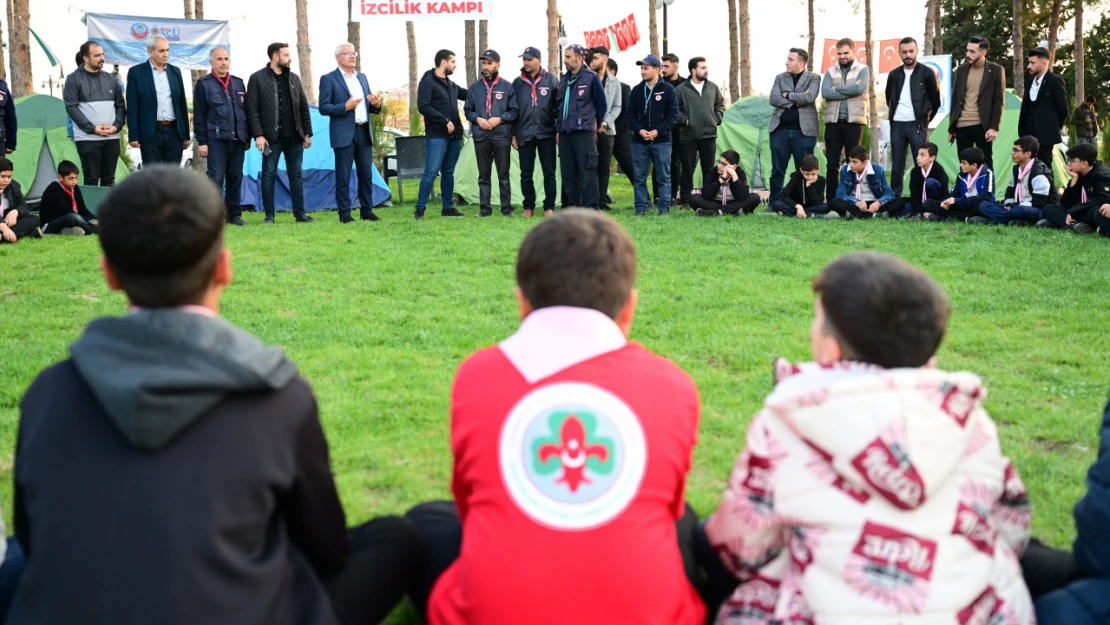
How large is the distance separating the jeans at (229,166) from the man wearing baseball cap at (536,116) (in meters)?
3.11

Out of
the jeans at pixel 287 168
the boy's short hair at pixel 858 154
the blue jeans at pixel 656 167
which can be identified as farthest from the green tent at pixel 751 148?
the jeans at pixel 287 168

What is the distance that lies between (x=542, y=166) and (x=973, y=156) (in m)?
4.78

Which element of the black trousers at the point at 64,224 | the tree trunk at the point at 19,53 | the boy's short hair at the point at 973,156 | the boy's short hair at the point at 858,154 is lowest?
the black trousers at the point at 64,224

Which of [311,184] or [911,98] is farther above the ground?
[911,98]

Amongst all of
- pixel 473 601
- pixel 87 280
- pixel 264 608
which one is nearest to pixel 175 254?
pixel 264 608

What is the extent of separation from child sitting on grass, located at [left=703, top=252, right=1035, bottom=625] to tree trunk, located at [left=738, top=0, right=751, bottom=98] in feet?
71.1

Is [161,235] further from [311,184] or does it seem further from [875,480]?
[311,184]

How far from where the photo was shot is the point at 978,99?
1127cm

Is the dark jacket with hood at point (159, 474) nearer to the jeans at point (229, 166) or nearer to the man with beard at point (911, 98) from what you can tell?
the jeans at point (229, 166)

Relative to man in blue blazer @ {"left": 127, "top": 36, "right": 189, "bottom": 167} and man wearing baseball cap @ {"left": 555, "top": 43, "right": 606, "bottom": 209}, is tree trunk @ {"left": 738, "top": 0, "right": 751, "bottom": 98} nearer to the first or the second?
man wearing baseball cap @ {"left": 555, "top": 43, "right": 606, "bottom": 209}

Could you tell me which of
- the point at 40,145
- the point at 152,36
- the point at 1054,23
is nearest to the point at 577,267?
the point at 40,145

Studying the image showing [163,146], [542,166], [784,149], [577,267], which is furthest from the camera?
[784,149]

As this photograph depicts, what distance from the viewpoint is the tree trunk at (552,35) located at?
2064 centimetres

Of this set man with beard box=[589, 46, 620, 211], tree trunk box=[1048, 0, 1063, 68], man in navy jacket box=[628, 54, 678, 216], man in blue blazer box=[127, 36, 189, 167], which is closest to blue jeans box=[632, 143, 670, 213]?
man in navy jacket box=[628, 54, 678, 216]
